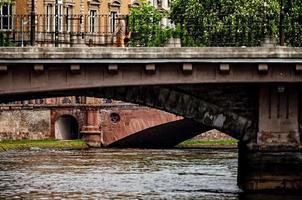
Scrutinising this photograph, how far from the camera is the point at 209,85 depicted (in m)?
50.1

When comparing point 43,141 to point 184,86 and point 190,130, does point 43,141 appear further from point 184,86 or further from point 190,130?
point 184,86

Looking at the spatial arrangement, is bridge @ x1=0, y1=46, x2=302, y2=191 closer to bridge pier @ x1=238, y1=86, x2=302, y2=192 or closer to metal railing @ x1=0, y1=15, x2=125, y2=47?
bridge pier @ x1=238, y1=86, x2=302, y2=192

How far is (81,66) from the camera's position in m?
47.3

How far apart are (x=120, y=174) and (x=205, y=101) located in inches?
488

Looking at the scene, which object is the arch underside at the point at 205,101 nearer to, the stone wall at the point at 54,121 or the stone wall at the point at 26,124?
the stone wall at the point at 54,121

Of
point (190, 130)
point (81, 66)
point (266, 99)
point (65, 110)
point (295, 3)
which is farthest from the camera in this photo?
point (65, 110)

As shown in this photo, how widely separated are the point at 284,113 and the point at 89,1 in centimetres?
4688

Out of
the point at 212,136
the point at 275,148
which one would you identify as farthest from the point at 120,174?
the point at 212,136

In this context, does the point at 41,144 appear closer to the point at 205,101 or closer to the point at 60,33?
the point at 205,101

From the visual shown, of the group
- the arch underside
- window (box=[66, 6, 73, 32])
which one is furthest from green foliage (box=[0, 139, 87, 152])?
the arch underside

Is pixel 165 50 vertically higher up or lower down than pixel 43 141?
higher up

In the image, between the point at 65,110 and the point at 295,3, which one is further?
the point at 65,110

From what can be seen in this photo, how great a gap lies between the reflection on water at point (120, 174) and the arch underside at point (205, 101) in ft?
7.96

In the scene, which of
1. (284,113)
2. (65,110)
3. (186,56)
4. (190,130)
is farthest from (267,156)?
(65,110)
